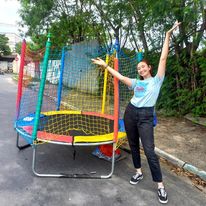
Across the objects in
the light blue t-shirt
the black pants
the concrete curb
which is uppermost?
the light blue t-shirt

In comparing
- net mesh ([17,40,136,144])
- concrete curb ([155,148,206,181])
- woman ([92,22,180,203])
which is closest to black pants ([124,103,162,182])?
woman ([92,22,180,203])

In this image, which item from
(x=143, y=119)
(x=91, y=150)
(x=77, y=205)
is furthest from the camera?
(x=91, y=150)

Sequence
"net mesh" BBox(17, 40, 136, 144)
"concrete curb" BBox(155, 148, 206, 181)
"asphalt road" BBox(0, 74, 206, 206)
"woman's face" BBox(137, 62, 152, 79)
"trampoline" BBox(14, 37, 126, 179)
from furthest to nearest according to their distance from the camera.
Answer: "net mesh" BBox(17, 40, 136, 144) → "concrete curb" BBox(155, 148, 206, 181) → "trampoline" BBox(14, 37, 126, 179) → "woman's face" BBox(137, 62, 152, 79) → "asphalt road" BBox(0, 74, 206, 206)

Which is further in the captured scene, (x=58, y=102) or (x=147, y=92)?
(x=58, y=102)

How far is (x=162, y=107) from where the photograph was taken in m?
7.85

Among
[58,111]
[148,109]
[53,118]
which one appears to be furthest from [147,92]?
[58,111]

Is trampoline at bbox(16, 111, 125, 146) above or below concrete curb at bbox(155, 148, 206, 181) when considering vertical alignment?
above

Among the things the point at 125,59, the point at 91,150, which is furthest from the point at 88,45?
the point at 91,150

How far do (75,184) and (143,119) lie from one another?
128 cm

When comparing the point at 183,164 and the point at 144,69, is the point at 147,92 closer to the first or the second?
the point at 144,69

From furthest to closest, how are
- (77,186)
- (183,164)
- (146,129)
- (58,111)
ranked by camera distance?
1. (58,111)
2. (183,164)
3. (77,186)
4. (146,129)

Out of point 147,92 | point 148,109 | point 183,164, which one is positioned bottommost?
point 183,164

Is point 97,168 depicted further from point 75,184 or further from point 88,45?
point 88,45

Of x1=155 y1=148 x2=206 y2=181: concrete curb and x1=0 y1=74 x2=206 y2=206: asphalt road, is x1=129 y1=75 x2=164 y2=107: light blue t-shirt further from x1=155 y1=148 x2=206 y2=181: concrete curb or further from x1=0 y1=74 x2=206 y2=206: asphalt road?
x1=155 y1=148 x2=206 y2=181: concrete curb
